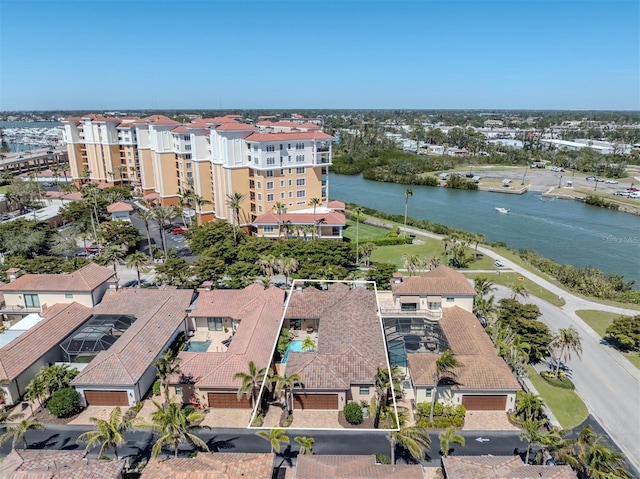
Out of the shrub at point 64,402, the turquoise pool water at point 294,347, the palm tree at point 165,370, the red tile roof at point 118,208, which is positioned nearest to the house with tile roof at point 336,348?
the turquoise pool water at point 294,347

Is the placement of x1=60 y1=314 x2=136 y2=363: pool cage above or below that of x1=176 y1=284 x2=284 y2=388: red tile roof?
below

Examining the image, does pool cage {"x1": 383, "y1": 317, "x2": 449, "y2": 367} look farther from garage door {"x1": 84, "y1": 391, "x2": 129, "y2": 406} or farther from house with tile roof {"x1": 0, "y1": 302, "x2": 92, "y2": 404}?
house with tile roof {"x1": 0, "y1": 302, "x2": 92, "y2": 404}

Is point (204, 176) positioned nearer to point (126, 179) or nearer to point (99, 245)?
point (99, 245)

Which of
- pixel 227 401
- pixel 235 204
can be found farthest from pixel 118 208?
pixel 227 401

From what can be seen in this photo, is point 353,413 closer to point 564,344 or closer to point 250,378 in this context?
point 250,378

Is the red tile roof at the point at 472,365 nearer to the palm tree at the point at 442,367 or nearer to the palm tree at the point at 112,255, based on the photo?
the palm tree at the point at 442,367

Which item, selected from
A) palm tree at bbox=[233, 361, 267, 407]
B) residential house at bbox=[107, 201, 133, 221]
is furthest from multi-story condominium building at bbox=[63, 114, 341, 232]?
palm tree at bbox=[233, 361, 267, 407]

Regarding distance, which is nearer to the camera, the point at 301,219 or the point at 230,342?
the point at 230,342
